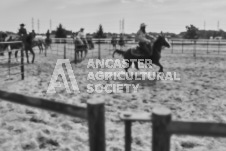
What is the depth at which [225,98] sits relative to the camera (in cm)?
657

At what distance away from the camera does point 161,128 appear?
1.50 m

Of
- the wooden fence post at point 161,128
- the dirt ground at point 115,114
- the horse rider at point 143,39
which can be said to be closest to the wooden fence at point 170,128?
the wooden fence post at point 161,128

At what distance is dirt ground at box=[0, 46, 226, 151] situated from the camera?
3.84m

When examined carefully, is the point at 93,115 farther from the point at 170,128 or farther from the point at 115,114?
the point at 115,114

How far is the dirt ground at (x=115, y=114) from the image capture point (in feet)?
12.6

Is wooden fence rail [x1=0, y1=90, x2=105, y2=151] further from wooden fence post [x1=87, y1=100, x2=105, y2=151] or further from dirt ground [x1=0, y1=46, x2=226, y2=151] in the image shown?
dirt ground [x1=0, y1=46, x2=226, y2=151]

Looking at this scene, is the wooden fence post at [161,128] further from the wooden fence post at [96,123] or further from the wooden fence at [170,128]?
the wooden fence post at [96,123]

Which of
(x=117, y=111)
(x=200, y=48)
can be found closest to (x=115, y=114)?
(x=117, y=111)

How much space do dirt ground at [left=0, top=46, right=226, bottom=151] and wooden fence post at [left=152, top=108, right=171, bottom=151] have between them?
2.26 meters

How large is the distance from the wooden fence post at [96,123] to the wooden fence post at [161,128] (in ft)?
1.22

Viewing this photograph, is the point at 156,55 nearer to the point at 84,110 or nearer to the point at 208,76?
the point at 208,76

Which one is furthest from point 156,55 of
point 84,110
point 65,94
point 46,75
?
point 84,110

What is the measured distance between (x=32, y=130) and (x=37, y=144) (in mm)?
519

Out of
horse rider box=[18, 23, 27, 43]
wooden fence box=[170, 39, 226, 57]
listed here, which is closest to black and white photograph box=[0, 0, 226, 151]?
horse rider box=[18, 23, 27, 43]
